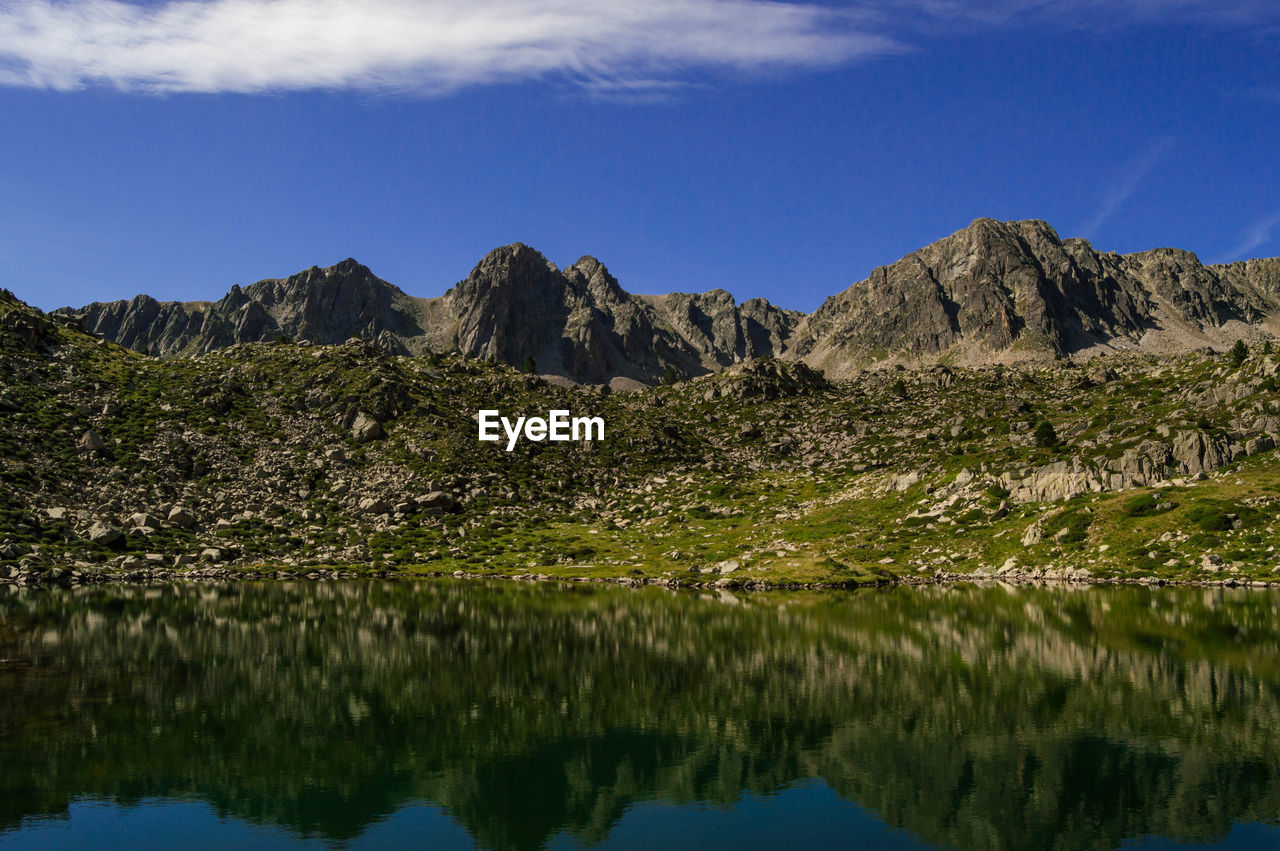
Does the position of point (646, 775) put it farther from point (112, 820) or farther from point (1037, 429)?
point (1037, 429)

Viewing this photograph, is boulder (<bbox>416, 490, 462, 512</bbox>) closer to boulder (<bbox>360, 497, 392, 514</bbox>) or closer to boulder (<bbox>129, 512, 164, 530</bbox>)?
boulder (<bbox>360, 497, 392, 514</bbox>)

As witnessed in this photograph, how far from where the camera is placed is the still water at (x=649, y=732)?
84.3ft

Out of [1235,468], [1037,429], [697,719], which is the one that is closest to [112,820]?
[697,719]

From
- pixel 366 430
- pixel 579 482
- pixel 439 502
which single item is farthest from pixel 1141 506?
pixel 366 430

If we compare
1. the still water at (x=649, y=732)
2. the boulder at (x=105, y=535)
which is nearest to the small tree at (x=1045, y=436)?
the still water at (x=649, y=732)

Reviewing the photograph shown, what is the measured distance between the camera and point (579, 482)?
166 m

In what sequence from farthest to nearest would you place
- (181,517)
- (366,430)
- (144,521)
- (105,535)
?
(366,430) < (181,517) < (144,521) < (105,535)

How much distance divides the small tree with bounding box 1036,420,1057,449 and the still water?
76409 millimetres

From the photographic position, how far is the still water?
84.3 feet

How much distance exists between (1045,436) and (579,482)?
285 ft

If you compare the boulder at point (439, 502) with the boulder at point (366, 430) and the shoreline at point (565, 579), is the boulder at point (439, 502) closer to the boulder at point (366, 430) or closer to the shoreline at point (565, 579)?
the boulder at point (366, 430)

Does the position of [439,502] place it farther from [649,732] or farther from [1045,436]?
[649,732]

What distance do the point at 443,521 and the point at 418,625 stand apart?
74928 millimetres

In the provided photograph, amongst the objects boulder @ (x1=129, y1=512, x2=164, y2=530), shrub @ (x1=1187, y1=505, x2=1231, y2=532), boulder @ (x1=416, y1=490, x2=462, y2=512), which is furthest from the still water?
boulder @ (x1=416, y1=490, x2=462, y2=512)
